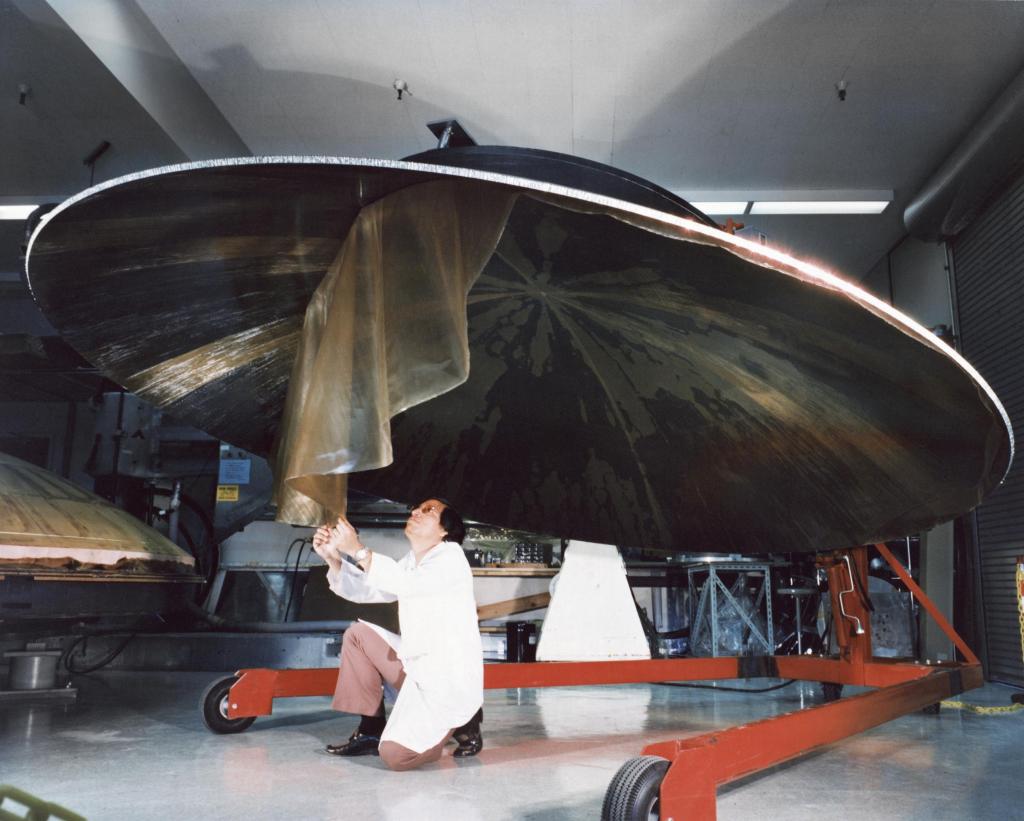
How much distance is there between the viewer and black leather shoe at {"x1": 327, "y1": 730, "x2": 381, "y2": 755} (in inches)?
120

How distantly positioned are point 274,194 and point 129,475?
5.58 metres

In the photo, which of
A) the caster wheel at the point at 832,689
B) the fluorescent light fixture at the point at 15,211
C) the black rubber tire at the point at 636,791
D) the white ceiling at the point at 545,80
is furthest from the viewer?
the fluorescent light fixture at the point at 15,211

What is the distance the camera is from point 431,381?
1.92 meters

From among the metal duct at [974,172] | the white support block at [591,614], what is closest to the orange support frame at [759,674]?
the white support block at [591,614]

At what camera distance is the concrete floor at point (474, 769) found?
2271 mm

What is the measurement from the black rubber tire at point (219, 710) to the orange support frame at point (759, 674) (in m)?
0.06

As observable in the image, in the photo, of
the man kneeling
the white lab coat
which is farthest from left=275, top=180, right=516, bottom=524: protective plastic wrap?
the white lab coat

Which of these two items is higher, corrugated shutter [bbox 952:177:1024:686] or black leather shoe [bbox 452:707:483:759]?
corrugated shutter [bbox 952:177:1024:686]

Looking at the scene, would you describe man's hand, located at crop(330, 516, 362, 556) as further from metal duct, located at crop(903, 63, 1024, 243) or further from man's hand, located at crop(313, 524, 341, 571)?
metal duct, located at crop(903, 63, 1024, 243)

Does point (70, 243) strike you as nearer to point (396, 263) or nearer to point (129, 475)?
point (396, 263)

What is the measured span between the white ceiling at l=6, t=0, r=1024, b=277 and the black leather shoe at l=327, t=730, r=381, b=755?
4.51 metres

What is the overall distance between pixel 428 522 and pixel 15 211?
7.59 metres

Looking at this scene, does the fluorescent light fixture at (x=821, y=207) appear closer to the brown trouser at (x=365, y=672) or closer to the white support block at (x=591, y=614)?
the white support block at (x=591, y=614)

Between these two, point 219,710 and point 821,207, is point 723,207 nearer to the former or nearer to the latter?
point 821,207
